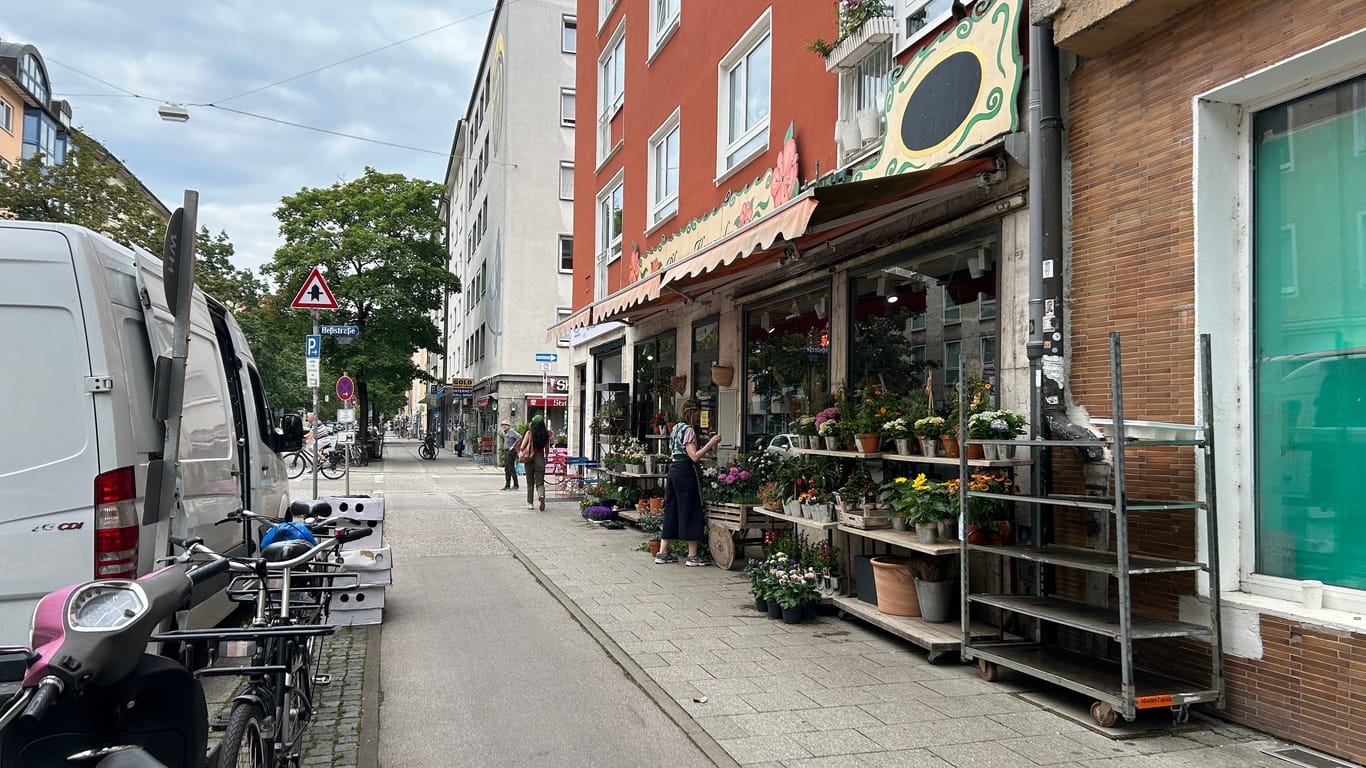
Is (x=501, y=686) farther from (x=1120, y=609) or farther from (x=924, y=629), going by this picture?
(x=1120, y=609)

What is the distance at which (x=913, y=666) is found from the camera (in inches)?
229

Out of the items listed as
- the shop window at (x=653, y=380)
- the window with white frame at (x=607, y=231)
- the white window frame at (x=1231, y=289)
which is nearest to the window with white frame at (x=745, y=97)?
the shop window at (x=653, y=380)

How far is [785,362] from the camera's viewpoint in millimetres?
10352

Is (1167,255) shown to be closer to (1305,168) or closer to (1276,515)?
(1305,168)

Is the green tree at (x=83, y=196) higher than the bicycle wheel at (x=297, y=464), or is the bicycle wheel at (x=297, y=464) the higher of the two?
the green tree at (x=83, y=196)

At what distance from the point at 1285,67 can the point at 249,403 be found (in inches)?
283

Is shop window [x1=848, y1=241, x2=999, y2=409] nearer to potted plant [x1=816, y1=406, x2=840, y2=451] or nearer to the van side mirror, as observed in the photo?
potted plant [x1=816, y1=406, x2=840, y2=451]

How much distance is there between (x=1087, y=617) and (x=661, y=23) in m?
13.2

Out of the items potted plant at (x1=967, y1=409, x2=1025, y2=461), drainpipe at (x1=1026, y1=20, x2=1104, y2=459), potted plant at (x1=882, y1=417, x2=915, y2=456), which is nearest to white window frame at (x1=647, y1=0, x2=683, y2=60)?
drainpipe at (x1=1026, y1=20, x2=1104, y2=459)

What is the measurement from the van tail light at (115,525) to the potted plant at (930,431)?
4.88m

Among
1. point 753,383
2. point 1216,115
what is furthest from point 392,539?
point 1216,115

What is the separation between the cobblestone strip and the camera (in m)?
4.24

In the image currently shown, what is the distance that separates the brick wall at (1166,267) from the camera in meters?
4.22

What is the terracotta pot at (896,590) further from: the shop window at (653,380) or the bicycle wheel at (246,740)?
the shop window at (653,380)
